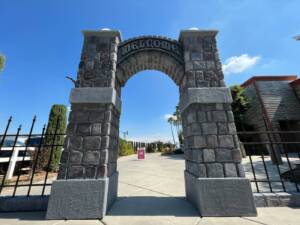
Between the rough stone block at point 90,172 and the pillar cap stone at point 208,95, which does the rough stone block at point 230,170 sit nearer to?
the pillar cap stone at point 208,95

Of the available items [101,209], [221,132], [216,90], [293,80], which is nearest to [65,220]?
[101,209]

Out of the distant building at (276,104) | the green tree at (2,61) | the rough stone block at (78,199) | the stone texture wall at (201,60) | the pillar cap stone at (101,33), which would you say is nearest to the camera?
the rough stone block at (78,199)

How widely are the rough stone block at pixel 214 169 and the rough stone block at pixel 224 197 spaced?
0.11m

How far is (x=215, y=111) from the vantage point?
3.78m

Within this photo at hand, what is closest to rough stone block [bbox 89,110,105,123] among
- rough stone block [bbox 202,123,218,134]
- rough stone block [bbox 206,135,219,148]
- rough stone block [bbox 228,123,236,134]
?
rough stone block [bbox 202,123,218,134]

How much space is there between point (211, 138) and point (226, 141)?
351mm

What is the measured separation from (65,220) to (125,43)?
4.56 metres

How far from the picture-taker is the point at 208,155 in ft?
11.5

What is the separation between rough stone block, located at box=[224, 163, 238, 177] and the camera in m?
3.39

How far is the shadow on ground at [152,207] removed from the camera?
3318 mm

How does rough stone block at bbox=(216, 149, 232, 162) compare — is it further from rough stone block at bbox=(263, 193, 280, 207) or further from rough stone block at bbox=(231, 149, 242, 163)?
rough stone block at bbox=(263, 193, 280, 207)

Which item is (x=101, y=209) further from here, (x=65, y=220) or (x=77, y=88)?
(x=77, y=88)

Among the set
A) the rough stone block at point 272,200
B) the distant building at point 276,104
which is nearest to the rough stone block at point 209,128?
the rough stone block at point 272,200

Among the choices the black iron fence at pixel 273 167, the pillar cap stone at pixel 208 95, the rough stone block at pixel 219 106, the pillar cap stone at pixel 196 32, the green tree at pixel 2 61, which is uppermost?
the green tree at pixel 2 61
